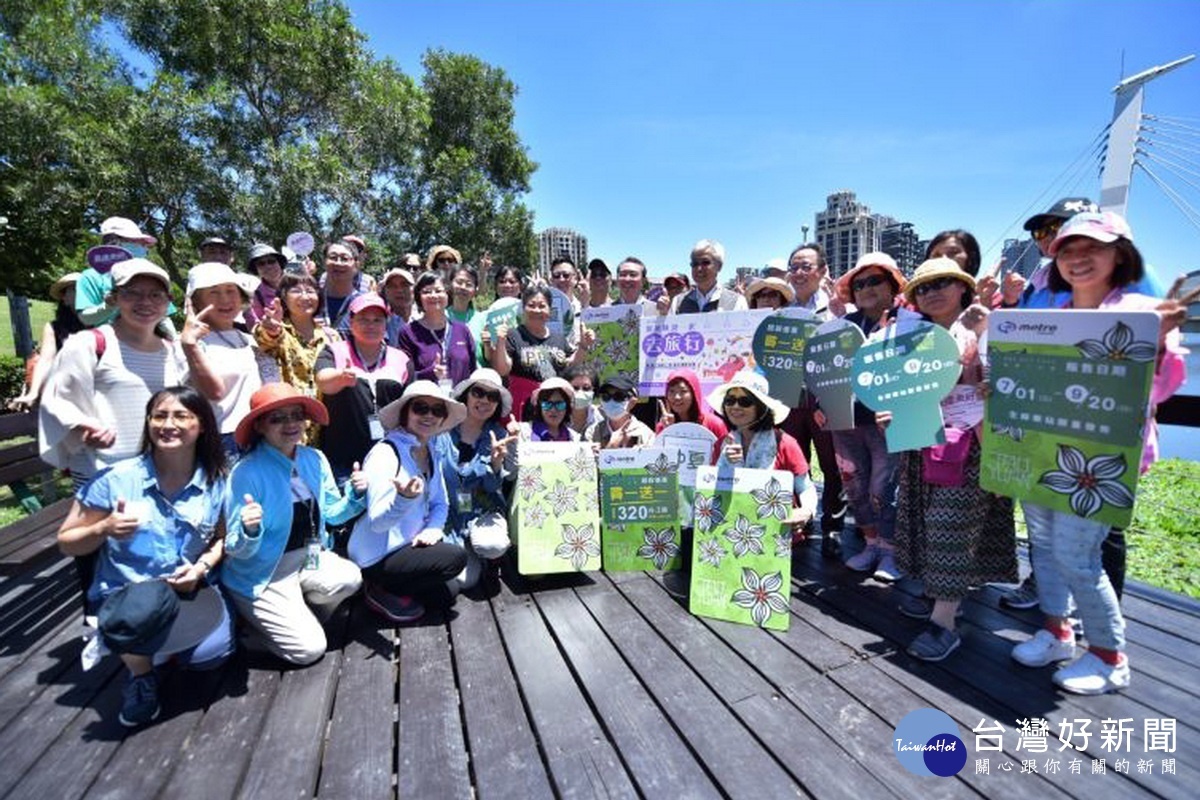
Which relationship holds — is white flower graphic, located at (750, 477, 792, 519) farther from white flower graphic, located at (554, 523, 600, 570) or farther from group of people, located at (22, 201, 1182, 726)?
white flower graphic, located at (554, 523, 600, 570)

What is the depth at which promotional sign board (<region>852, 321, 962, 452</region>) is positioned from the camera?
9.86 ft

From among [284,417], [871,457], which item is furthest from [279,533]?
[871,457]

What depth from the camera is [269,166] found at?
10.4m

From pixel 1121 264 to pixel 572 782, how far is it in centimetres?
336

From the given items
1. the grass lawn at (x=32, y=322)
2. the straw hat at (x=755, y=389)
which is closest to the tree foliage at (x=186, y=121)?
the grass lawn at (x=32, y=322)

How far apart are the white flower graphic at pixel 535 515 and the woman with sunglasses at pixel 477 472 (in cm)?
23

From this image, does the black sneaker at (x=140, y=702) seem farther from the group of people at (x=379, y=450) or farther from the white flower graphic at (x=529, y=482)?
the white flower graphic at (x=529, y=482)

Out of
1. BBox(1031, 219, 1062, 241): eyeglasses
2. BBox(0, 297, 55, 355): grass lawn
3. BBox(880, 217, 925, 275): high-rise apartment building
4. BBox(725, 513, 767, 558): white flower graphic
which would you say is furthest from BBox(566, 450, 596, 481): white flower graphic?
BBox(0, 297, 55, 355): grass lawn

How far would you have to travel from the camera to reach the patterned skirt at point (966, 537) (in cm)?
302

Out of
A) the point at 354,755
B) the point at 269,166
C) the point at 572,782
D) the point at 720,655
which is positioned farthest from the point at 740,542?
the point at 269,166

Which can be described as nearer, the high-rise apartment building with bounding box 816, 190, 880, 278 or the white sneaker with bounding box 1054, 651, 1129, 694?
the white sneaker with bounding box 1054, 651, 1129, 694

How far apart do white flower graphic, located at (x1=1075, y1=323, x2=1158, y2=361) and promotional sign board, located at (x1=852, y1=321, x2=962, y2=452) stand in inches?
26.0

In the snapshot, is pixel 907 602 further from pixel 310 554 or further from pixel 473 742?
pixel 310 554

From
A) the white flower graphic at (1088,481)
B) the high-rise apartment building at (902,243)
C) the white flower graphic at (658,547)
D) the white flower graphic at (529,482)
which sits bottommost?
the white flower graphic at (658,547)
